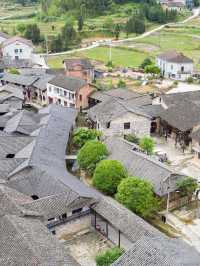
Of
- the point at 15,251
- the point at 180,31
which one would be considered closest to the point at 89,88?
the point at 15,251

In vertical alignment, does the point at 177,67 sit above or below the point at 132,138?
above

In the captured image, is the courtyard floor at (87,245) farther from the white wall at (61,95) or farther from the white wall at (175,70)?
the white wall at (175,70)

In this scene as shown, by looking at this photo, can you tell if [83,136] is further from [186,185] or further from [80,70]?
[80,70]

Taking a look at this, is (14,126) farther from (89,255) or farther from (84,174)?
(89,255)

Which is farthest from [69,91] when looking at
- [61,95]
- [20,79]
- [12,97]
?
[20,79]

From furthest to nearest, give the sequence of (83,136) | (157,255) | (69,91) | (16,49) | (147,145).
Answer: (16,49) < (69,91) < (83,136) < (147,145) < (157,255)

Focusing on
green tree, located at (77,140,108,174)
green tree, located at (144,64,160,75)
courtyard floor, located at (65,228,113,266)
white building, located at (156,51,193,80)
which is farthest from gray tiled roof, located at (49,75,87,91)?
courtyard floor, located at (65,228,113,266)
